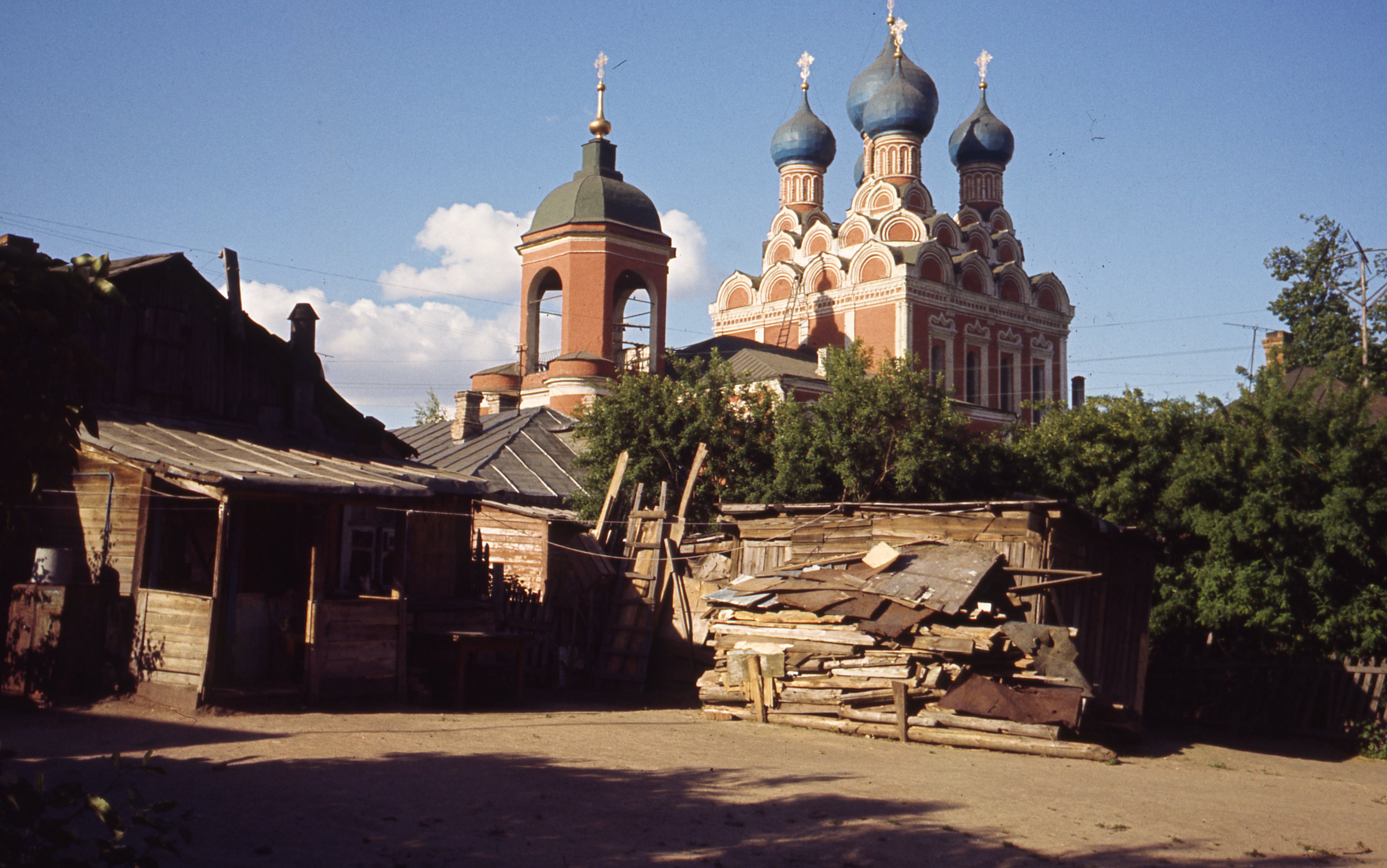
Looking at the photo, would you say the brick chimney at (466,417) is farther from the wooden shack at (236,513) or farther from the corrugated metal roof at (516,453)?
the wooden shack at (236,513)

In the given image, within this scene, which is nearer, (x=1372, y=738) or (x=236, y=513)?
(x=236, y=513)

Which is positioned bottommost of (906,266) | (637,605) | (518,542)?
(637,605)

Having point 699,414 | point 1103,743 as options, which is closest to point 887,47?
point 699,414

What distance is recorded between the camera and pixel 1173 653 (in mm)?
20078

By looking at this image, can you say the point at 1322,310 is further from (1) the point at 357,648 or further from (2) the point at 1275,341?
(1) the point at 357,648

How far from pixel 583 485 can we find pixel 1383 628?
47.2ft

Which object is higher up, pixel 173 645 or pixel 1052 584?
pixel 1052 584

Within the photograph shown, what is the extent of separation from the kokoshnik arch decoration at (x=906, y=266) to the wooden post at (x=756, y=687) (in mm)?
28076

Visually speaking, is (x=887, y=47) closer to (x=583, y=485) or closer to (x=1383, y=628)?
(x=583, y=485)

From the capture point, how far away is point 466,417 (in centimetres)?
2875

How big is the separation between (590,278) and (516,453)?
30.9ft

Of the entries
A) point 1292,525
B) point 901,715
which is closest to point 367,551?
point 901,715

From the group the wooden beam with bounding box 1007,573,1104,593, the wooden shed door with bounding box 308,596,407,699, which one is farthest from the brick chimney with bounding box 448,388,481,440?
the wooden beam with bounding box 1007,573,1104,593

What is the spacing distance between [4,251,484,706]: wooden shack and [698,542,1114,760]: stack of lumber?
412 centimetres
